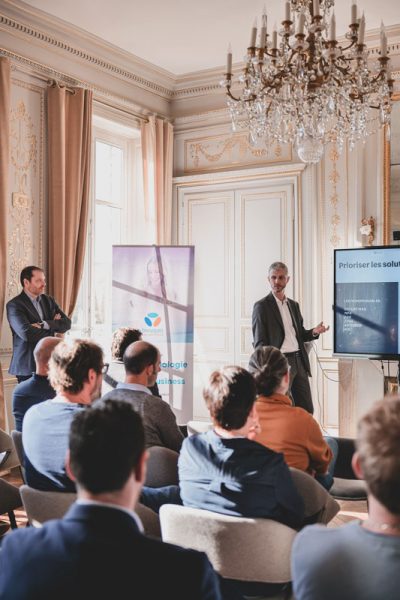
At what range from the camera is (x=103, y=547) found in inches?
44.0

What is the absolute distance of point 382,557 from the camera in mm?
1180

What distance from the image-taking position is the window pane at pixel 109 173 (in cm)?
679

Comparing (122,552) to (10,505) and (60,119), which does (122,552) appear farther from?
(60,119)

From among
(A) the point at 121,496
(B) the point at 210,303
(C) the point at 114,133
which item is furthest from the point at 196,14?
(A) the point at 121,496

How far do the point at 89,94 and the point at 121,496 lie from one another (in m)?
5.35

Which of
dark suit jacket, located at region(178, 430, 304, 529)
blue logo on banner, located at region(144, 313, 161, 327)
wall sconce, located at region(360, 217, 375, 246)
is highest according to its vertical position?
wall sconce, located at region(360, 217, 375, 246)

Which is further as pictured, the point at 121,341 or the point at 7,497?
the point at 121,341

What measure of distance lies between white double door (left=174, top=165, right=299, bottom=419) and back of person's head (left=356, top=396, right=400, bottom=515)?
538cm

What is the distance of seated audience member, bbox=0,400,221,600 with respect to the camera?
1.11 m

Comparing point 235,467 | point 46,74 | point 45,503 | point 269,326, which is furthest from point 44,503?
point 46,74

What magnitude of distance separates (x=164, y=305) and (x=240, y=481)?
3.97 m

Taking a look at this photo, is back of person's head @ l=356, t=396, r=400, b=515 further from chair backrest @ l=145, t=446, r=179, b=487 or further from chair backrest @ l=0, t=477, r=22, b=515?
chair backrest @ l=0, t=477, r=22, b=515

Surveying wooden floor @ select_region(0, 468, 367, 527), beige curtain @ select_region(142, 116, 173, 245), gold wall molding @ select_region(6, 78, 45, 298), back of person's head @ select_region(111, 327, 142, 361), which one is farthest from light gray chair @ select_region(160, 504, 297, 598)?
beige curtain @ select_region(142, 116, 173, 245)

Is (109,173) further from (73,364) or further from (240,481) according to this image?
(240,481)
